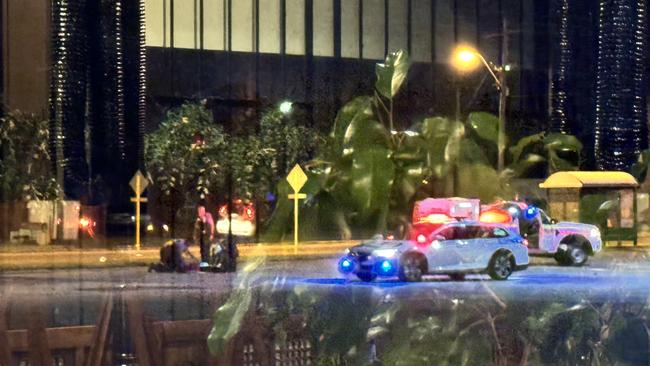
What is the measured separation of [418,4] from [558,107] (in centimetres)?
36

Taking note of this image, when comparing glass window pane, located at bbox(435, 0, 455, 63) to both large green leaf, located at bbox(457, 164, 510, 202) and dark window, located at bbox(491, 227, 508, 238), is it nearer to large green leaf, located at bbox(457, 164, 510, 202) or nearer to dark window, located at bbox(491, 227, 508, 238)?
large green leaf, located at bbox(457, 164, 510, 202)

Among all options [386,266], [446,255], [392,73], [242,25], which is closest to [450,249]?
[446,255]

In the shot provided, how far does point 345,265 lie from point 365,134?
0.79 ft

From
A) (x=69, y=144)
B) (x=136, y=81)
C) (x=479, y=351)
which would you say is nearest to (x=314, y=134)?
(x=136, y=81)

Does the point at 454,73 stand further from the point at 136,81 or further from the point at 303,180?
the point at 136,81

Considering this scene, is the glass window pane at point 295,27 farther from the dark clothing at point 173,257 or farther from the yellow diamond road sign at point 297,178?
the dark clothing at point 173,257

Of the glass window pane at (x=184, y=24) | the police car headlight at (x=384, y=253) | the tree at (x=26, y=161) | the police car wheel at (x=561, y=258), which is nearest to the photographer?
the glass window pane at (x=184, y=24)

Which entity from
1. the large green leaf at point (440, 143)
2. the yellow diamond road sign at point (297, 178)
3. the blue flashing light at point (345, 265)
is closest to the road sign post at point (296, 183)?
the yellow diamond road sign at point (297, 178)

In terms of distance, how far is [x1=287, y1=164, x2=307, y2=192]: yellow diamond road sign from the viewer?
4.56 feet

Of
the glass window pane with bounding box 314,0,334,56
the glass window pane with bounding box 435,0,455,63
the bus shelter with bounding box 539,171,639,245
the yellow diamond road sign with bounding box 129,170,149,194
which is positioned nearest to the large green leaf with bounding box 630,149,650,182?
the bus shelter with bounding box 539,171,639,245

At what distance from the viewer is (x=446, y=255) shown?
149 cm

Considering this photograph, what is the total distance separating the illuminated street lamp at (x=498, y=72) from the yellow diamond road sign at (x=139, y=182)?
550mm

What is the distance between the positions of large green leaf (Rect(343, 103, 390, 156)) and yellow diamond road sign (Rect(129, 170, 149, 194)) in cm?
33

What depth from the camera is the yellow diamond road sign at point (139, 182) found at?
134 centimetres
